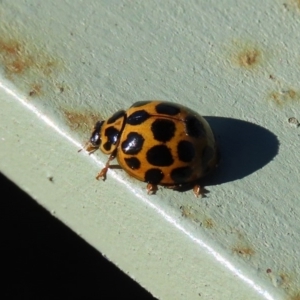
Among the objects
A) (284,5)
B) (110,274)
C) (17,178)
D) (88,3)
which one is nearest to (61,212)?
(17,178)

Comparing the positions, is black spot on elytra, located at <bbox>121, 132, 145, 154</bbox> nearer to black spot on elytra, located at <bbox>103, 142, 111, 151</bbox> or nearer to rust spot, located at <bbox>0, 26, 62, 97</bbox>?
black spot on elytra, located at <bbox>103, 142, 111, 151</bbox>

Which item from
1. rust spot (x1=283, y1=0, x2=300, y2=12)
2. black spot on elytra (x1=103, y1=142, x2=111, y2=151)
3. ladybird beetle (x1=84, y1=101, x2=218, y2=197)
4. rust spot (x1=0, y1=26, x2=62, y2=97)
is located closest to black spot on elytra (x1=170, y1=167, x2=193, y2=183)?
ladybird beetle (x1=84, y1=101, x2=218, y2=197)

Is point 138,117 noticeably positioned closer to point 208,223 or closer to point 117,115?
point 117,115

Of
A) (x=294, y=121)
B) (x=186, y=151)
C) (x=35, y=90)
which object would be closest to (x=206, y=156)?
(x=186, y=151)

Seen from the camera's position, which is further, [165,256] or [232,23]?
[232,23]

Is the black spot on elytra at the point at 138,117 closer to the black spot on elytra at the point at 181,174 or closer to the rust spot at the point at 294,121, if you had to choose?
the black spot on elytra at the point at 181,174

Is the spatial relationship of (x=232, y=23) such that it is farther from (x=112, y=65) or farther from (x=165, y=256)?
(x=165, y=256)
